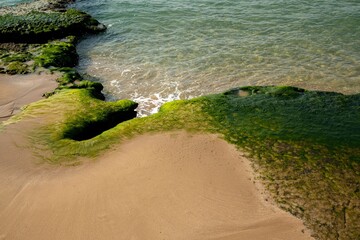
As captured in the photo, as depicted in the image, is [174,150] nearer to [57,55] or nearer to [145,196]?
[145,196]

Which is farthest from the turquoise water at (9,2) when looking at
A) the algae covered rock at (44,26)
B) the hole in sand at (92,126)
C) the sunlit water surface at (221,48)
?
the hole in sand at (92,126)

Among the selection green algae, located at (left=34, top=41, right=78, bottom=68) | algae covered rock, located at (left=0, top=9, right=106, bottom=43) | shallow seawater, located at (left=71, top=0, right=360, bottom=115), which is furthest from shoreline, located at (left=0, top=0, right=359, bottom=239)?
algae covered rock, located at (left=0, top=9, right=106, bottom=43)

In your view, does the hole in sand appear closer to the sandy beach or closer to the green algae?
the sandy beach

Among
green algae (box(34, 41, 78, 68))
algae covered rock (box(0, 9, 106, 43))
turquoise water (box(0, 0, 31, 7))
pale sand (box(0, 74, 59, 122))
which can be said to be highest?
turquoise water (box(0, 0, 31, 7))

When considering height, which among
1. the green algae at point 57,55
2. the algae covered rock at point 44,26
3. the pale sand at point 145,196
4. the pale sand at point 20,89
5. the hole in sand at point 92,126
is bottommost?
the pale sand at point 145,196

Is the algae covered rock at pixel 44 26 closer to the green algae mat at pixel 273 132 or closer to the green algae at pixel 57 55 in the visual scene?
the green algae at pixel 57 55

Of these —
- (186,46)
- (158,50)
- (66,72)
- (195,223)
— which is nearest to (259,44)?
(186,46)
